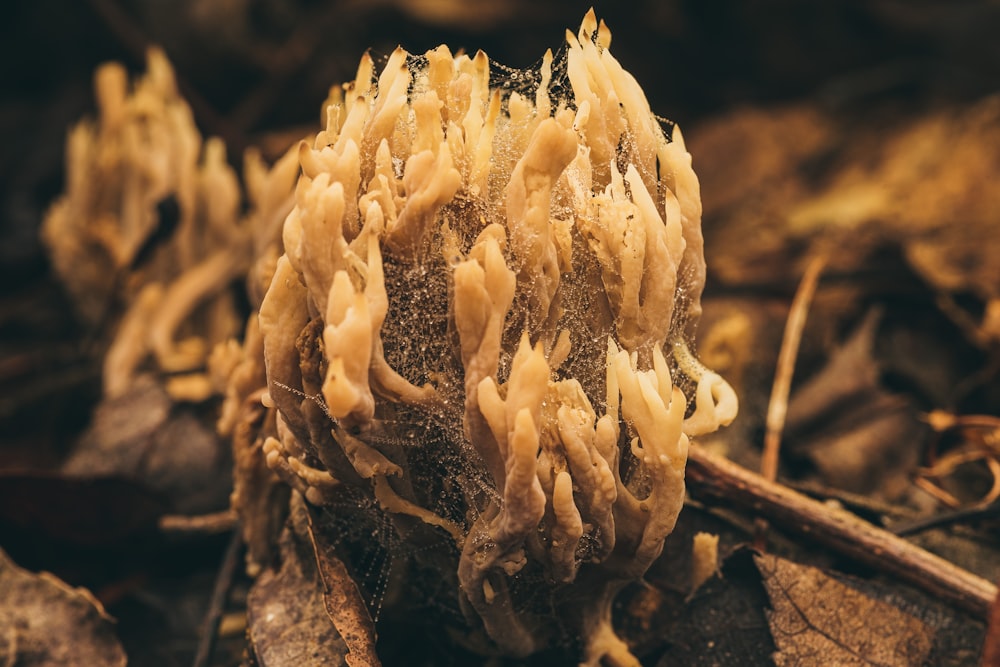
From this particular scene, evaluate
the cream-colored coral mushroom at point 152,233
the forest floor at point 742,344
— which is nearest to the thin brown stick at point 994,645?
the forest floor at point 742,344

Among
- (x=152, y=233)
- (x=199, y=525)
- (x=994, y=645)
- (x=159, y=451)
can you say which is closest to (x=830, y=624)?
(x=994, y=645)

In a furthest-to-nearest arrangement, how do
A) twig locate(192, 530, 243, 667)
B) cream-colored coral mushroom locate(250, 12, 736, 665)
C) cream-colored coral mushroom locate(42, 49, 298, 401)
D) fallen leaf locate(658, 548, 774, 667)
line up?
cream-colored coral mushroom locate(42, 49, 298, 401)
twig locate(192, 530, 243, 667)
fallen leaf locate(658, 548, 774, 667)
cream-colored coral mushroom locate(250, 12, 736, 665)

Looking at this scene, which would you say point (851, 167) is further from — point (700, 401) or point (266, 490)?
point (266, 490)

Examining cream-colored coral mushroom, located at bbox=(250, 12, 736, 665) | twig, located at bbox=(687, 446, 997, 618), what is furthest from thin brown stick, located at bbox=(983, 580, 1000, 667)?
cream-colored coral mushroom, located at bbox=(250, 12, 736, 665)

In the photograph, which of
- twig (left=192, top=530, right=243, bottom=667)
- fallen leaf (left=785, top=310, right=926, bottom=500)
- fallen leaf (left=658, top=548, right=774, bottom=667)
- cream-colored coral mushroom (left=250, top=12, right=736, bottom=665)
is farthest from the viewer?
fallen leaf (left=785, top=310, right=926, bottom=500)

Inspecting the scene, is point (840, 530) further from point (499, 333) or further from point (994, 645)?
point (499, 333)

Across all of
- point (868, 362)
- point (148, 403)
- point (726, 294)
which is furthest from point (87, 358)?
point (868, 362)

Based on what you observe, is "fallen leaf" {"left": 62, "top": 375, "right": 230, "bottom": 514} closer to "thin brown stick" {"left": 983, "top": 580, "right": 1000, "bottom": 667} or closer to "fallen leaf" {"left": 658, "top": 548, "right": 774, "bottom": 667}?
"fallen leaf" {"left": 658, "top": 548, "right": 774, "bottom": 667}
